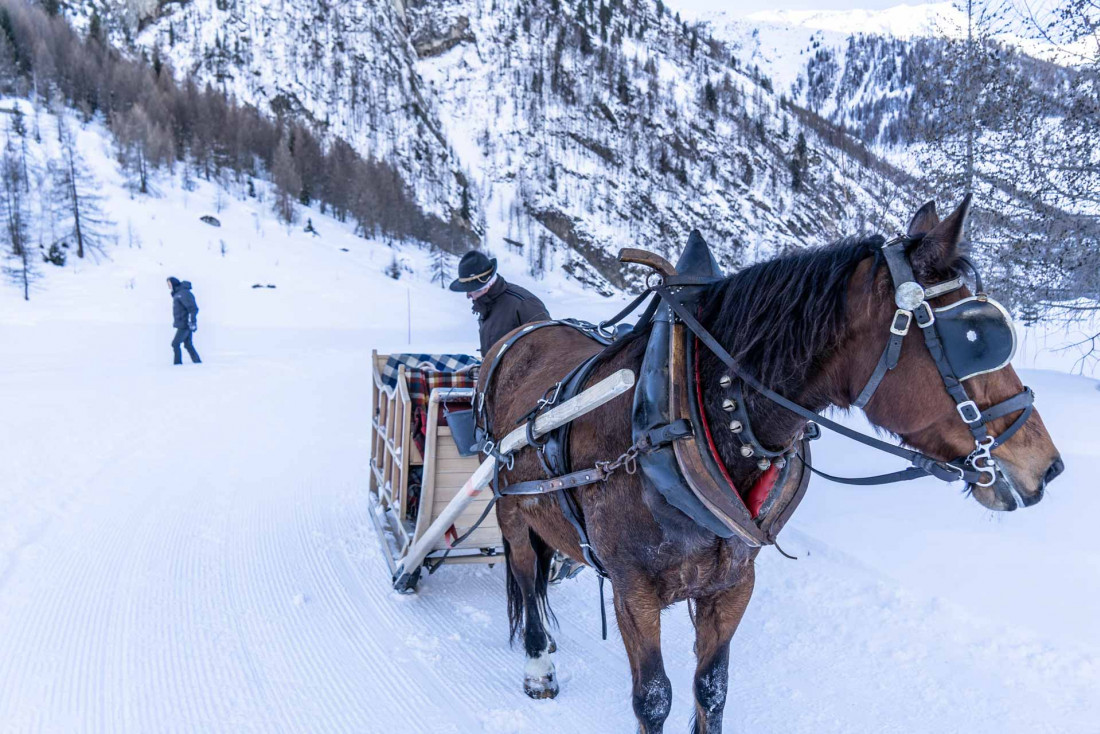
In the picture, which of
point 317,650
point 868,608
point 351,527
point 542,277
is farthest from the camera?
point 542,277

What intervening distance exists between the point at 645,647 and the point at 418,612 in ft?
6.34

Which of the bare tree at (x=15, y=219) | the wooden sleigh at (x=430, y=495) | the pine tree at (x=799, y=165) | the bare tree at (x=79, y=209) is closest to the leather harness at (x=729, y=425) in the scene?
the wooden sleigh at (x=430, y=495)

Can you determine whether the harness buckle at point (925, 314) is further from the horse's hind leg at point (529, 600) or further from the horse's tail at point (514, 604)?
the horse's tail at point (514, 604)

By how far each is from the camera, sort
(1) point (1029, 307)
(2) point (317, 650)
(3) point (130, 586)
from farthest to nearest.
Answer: (1) point (1029, 307) < (3) point (130, 586) < (2) point (317, 650)

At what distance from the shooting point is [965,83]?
727 cm

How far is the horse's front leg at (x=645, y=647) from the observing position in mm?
2141

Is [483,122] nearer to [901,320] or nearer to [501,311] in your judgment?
[501,311]

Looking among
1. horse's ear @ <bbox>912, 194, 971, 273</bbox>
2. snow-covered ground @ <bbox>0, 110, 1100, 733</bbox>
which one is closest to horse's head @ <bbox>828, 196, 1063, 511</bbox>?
horse's ear @ <bbox>912, 194, 971, 273</bbox>

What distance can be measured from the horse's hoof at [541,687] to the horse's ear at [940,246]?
241 cm

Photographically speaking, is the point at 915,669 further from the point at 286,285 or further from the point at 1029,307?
the point at 286,285

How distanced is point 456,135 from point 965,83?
208 feet

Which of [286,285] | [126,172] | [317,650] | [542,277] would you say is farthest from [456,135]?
[317,650]

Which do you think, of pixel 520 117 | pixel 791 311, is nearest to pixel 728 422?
pixel 791 311

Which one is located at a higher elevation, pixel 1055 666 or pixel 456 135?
pixel 456 135
